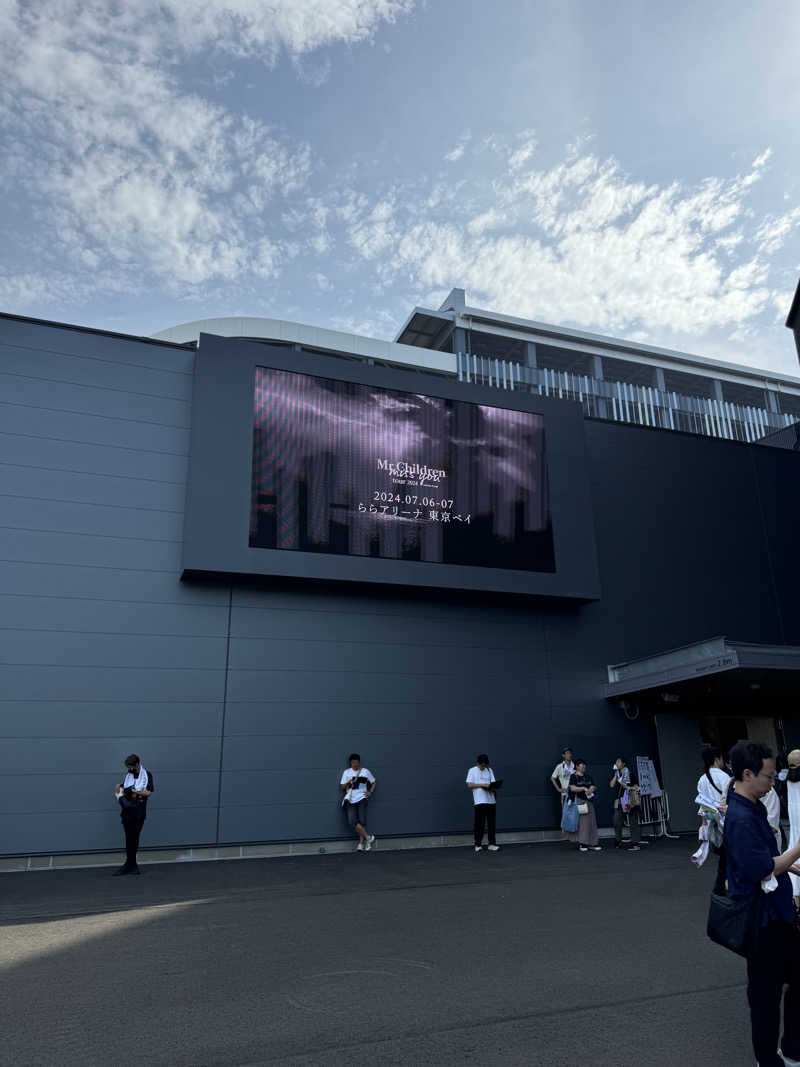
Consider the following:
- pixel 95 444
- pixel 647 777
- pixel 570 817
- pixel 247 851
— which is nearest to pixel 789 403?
pixel 647 777

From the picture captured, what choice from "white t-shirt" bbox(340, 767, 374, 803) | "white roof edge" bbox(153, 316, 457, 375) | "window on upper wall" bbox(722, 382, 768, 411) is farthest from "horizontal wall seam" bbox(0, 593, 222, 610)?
"window on upper wall" bbox(722, 382, 768, 411)

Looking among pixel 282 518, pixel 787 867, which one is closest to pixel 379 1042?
pixel 787 867

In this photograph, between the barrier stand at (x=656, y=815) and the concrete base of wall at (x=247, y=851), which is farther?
the barrier stand at (x=656, y=815)

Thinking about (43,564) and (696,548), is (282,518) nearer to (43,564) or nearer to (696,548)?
(43,564)

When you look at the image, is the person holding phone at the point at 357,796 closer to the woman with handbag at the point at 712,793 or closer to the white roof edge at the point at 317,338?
the woman with handbag at the point at 712,793

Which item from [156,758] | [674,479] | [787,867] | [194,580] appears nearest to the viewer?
[787,867]

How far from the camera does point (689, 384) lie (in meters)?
39.9

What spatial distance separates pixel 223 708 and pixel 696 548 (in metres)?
11.6

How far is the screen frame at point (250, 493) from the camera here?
13.3 meters

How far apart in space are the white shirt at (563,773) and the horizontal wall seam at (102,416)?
9480mm

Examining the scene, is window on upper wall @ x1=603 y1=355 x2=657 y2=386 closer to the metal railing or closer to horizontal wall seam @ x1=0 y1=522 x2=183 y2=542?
the metal railing

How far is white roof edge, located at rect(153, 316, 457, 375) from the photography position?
102 ft

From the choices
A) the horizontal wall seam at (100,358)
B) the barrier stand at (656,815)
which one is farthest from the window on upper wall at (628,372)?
the horizontal wall seam at (100,358)

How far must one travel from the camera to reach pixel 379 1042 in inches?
157
